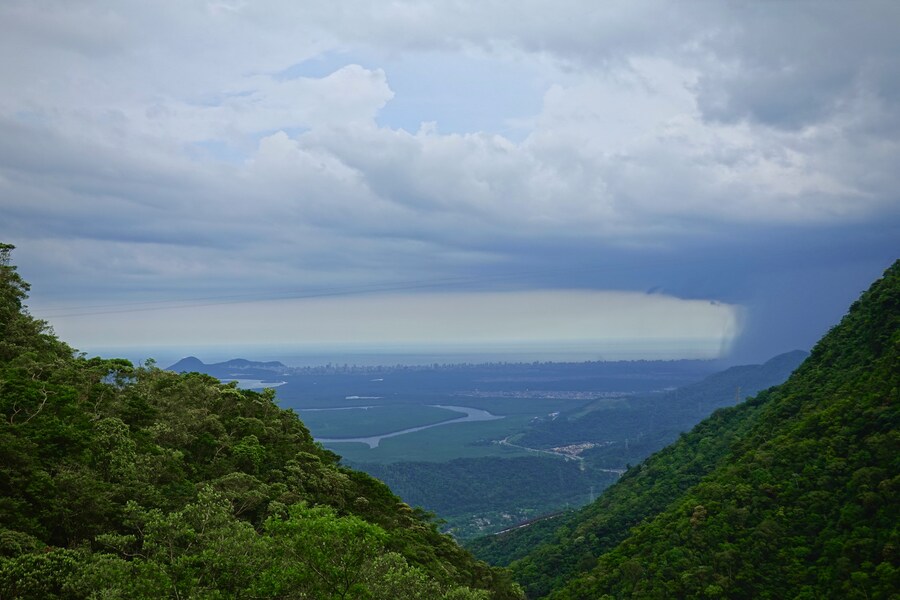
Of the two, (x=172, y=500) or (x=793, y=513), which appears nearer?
(x=172, y=500)

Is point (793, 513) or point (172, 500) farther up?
point (172, 500)

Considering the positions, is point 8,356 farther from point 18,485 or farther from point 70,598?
point 70,598

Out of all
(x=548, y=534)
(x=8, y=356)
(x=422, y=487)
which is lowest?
(x=422, y=487)

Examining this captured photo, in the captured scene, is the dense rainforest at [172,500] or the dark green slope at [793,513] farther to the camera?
the dark green slope at [793,513]

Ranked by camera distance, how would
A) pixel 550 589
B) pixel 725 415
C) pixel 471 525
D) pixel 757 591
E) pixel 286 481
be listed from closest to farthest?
1. pixel 286 481
2. pixel 757 591
3. pixel 550 589
4. pixel 725 415
5. pixel 471 525

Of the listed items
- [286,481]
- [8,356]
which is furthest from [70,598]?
[8,356]
